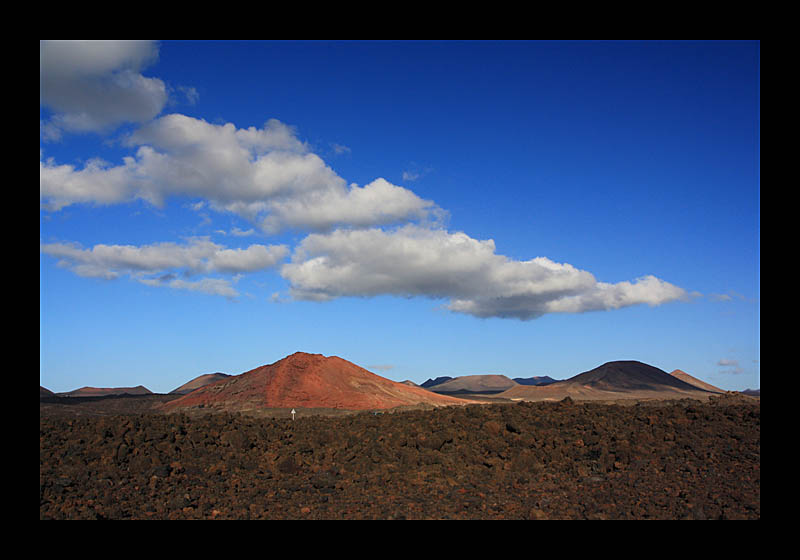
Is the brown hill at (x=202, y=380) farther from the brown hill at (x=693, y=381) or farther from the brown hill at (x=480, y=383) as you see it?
the brown hill at (x=693, y=381)

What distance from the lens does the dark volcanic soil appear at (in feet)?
38.8

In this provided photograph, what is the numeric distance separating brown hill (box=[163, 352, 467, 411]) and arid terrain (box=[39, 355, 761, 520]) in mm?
32589

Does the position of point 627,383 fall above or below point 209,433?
below

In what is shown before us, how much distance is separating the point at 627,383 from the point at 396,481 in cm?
9453

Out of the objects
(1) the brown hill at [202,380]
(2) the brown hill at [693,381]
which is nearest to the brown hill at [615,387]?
(2) the brown hill at [693,381]

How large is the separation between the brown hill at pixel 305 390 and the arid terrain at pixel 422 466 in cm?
3259

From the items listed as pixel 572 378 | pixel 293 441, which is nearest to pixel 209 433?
pixel 293 441

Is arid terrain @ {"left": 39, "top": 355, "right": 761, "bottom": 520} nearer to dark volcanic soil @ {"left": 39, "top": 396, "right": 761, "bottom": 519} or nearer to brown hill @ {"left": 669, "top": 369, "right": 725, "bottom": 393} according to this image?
dark volcanic soil @ {"left": 39, "top": 396, "right": 761, "bottom": 519}

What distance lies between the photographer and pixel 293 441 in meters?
17.6

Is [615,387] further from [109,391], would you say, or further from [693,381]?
[109,391]

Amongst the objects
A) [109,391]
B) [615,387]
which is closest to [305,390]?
[615,387]
